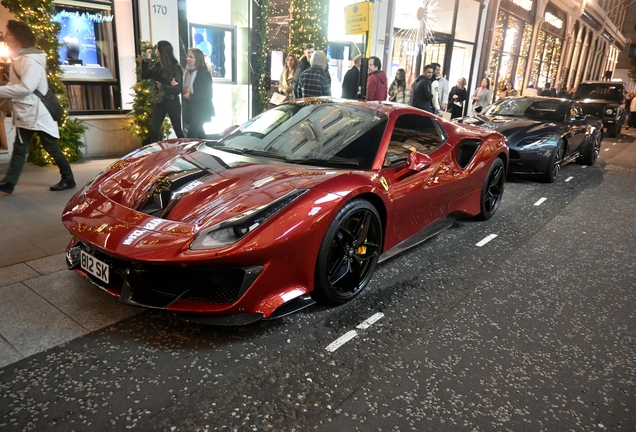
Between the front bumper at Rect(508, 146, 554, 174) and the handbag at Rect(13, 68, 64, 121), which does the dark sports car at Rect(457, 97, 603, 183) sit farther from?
the handbag at Rect(13, 68, 64, 121)

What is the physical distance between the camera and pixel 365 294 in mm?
3105

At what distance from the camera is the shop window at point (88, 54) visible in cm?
687

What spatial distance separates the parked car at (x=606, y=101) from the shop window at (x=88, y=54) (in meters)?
14.6

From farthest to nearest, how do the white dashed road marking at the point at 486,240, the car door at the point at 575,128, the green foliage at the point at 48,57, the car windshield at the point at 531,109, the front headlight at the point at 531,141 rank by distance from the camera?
1. the car windshield at the point at 531,109
2. the car door at the point at 575,128
3. the front headlight at the point at 531,141
4. the green foliage at the point at 48,57
5. the white dashed road marking at the point at 486,240

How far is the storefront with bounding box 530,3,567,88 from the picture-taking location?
23.4 meters

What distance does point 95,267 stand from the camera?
96.9 inches

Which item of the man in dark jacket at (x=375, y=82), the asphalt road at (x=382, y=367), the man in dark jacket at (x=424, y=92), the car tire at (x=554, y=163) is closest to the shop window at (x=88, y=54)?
the man in dark jacket at (x=375, y=82)

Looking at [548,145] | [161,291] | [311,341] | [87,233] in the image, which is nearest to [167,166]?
[87,233]

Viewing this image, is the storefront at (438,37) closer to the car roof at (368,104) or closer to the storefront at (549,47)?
the storefront at (549,47)

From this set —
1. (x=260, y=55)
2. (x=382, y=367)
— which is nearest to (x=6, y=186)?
(x=382, y=367)

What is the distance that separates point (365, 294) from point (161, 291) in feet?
4.56

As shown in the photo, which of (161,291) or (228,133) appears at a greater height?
(228,133)

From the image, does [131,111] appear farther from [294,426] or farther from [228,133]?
[294,426]

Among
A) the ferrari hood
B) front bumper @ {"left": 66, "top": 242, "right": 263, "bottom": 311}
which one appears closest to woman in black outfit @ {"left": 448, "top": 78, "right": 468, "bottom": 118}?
the ferrari hood
